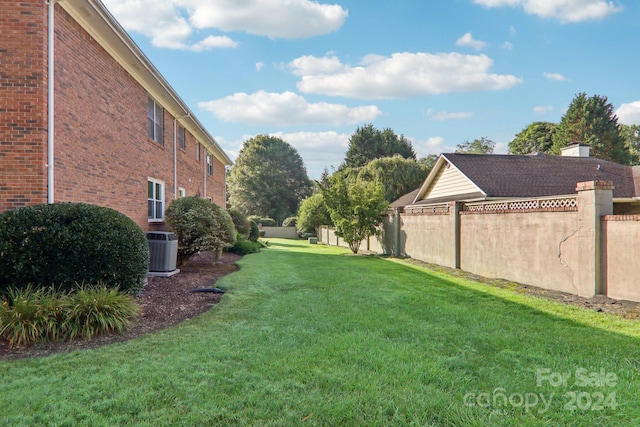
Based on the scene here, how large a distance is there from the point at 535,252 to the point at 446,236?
12.5ft

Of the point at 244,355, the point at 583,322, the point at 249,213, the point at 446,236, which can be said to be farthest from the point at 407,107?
the point at 249,213

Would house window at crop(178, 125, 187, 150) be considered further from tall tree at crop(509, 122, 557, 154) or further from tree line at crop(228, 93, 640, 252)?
tall tree at crop(509, 122, 557, 154)

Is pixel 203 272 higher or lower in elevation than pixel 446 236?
lower

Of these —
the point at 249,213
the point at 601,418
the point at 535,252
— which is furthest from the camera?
the point at 249,213

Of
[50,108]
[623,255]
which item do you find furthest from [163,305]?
[623,255]

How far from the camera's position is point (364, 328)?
4.79 meters

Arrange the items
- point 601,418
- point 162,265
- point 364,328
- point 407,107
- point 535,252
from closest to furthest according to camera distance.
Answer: point 601,418
point 364,328
point 535,252
point 162,265
point 407,107

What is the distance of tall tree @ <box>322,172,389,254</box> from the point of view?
1688cm

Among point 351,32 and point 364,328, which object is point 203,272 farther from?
point 351,32

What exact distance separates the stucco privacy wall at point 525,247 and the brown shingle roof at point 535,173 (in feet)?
12.1

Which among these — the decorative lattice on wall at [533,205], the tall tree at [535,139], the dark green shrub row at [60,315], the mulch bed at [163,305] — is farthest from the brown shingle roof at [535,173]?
the tall tree at [535,139]

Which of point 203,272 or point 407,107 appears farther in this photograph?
point 407,107

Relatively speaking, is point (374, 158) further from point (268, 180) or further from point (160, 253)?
point (160, 253)

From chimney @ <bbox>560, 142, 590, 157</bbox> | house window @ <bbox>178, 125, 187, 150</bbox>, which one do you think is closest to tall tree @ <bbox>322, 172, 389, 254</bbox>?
house window @ <bbox>178, 125, 187, 150</bbox>
